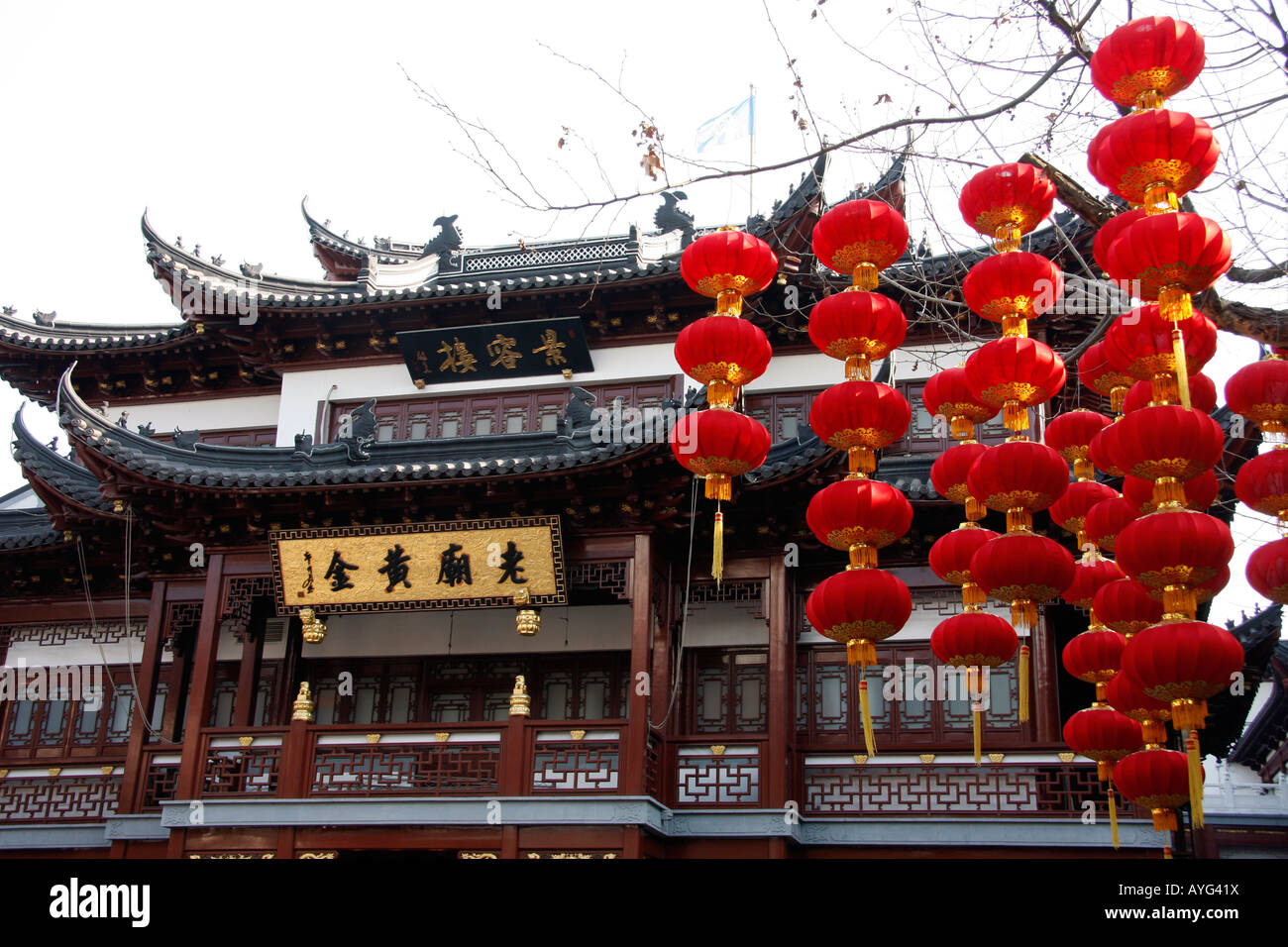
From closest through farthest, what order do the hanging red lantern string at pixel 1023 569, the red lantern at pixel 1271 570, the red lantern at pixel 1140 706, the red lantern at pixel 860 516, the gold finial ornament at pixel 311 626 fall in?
1. the red lantern at pixel 1271 570
2. the hanging red lantern string at pixel 1023 569
3. the red lantern at pixel 1140 706
4. the red lantern at pixel 860 516
5. the gold finial ornament at pixel 311 626

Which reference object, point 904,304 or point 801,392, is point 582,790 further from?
point 904,304

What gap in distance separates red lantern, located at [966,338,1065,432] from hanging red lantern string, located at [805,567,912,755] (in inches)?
39.7

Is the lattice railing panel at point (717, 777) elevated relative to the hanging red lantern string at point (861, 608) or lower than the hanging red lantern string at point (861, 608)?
lower

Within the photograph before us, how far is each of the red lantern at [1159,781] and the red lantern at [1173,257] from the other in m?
2.40

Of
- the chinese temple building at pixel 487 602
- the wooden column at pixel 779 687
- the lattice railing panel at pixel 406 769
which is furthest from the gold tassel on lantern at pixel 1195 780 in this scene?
the lattice railing panel at pixel 406 769

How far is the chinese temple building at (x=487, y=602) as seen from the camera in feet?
32.5

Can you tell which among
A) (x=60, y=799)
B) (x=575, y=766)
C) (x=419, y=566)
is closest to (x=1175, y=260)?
(x=575, y=766)

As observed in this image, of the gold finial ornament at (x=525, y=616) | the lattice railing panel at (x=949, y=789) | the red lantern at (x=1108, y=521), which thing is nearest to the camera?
the red lantern at (x=1108, y=521)

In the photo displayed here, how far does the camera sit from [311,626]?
1106cm

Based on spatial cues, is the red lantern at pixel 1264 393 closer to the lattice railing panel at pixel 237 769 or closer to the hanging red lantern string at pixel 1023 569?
the hanging red lantern string at pixel 1023 569

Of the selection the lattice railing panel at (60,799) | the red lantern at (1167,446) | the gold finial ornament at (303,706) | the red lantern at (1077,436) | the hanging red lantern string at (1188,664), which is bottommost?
the lattice railing panel at (60,799)

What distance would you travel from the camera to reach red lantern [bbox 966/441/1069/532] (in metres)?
5.64

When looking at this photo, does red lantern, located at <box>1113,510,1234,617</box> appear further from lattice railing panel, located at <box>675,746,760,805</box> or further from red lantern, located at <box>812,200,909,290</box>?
lattice railing panel, located at <box>675,746,760,805</box>
